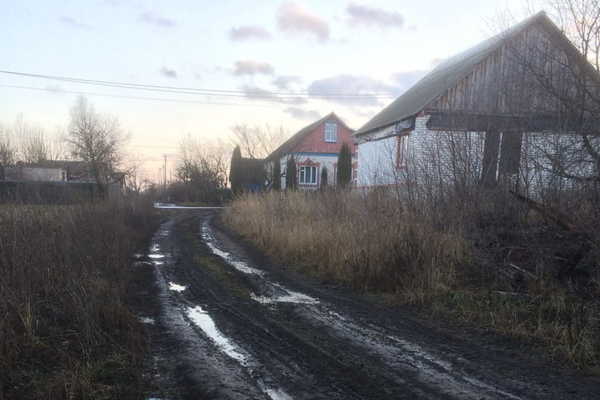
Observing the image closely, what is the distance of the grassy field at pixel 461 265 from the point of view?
189 inches

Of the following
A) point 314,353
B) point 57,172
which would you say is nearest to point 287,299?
point 314,353

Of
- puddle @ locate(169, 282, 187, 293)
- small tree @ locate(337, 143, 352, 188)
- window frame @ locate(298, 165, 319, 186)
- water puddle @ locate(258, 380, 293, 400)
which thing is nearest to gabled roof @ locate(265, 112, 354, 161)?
window frame @ locate(298, 165, 319, 186)

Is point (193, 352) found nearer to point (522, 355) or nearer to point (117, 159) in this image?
→ point (522, 355)

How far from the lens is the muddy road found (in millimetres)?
3359

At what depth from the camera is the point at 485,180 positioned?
8.06 meters

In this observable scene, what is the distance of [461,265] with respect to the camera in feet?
22.1

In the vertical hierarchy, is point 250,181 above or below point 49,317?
above

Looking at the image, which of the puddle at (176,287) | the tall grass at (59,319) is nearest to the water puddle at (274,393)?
the tall grass at (59,319)

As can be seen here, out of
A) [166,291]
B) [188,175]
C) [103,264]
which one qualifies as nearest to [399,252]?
[166,291]

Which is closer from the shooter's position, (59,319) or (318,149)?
(59,319)

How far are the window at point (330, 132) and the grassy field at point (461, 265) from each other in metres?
29.7

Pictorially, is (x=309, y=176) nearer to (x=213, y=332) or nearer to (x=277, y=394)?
(x=213, y=332)

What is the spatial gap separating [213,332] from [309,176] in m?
34.8

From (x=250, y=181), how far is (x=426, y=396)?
34.3 m
